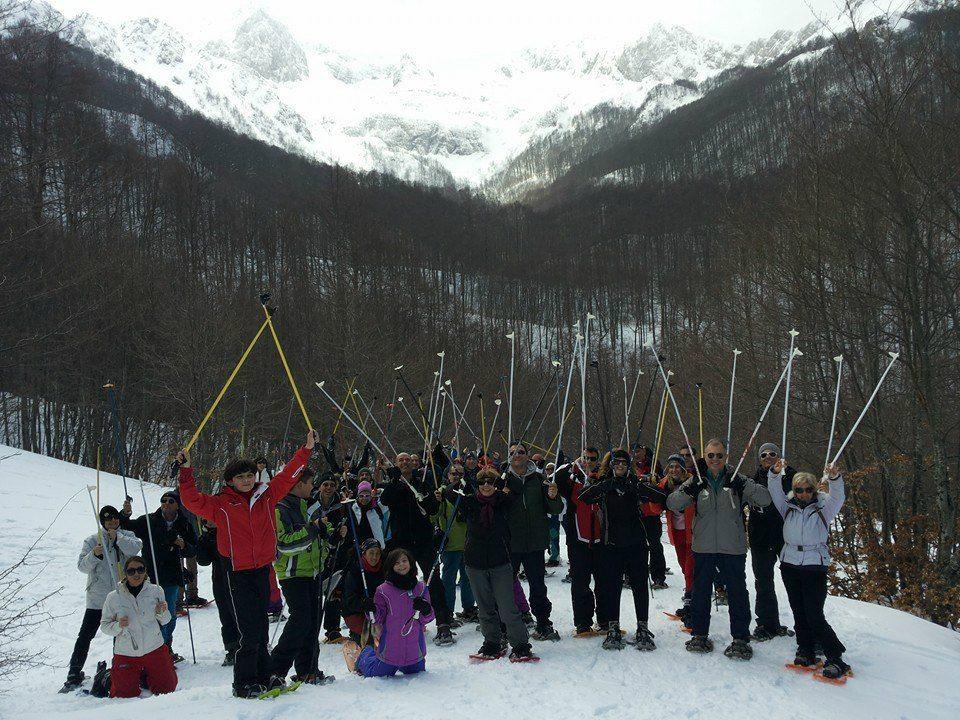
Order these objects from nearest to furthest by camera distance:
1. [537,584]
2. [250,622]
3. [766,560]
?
[250,622] < [766,560] < [537,584]

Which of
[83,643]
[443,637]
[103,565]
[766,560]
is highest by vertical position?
[103,565]

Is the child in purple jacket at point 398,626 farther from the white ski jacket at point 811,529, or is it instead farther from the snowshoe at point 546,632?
the white ski jacket at point 811,529

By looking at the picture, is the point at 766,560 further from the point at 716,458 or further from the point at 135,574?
the point at 135,574

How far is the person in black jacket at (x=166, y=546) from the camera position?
779 cm

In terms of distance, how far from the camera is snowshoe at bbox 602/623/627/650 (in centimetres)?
668

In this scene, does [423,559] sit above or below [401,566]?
below

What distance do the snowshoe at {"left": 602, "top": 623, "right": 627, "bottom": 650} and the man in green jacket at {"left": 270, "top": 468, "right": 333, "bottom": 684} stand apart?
2.66 metres

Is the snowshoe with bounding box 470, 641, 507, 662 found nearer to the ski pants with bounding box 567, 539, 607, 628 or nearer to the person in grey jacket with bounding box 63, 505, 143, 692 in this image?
the ski pants with bounding box 567, 539, 607, 628

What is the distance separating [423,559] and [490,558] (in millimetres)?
1463

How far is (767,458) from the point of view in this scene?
7961 millimetres

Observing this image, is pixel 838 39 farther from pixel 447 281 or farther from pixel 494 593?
pixel 447 281

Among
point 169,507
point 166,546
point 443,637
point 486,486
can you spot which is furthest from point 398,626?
point 169,507

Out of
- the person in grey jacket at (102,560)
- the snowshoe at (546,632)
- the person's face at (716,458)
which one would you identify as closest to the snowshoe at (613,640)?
the snowshoe at (546,632)

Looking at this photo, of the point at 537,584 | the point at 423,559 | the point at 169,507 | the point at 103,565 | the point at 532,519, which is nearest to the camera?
the point at 103,565
